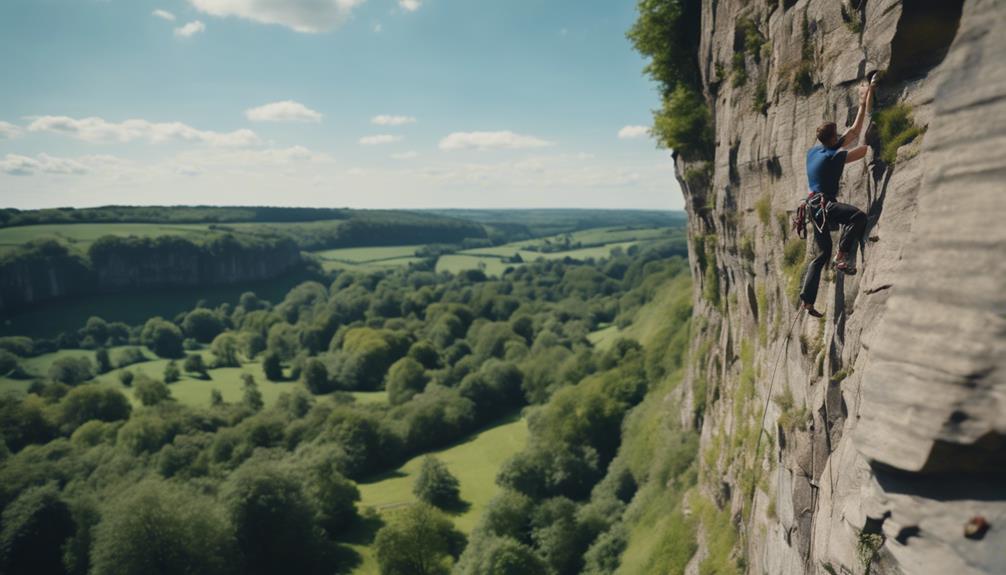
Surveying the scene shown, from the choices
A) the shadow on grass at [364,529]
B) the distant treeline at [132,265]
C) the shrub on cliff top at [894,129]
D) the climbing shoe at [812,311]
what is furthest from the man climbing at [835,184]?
the distant treeline at [132,265]

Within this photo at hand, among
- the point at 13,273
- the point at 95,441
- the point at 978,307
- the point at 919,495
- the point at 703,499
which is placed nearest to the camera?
the point at 978,307

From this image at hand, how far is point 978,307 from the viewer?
21.7 feet

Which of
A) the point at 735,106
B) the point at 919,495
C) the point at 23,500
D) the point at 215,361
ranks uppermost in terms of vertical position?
the point at 735,106

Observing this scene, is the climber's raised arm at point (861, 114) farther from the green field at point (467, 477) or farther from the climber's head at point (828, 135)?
the green field at point (467, 477)

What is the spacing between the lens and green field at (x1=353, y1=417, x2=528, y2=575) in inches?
1769

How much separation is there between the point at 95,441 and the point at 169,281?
105m

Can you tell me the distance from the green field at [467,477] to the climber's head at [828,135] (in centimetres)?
3880

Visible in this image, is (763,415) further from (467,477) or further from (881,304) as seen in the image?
(467,477)

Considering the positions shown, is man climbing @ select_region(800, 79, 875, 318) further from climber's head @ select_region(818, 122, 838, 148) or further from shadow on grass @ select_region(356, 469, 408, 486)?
shadow on grass @ select_region(356, 469, 408, 486)

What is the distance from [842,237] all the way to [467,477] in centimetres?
4761

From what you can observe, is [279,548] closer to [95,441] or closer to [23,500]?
[23,500]

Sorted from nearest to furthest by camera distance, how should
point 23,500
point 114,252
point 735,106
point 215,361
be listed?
point 735,106
point 23,500
point 215,361
point 114,252

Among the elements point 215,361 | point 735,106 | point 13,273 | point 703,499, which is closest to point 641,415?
point 703,499

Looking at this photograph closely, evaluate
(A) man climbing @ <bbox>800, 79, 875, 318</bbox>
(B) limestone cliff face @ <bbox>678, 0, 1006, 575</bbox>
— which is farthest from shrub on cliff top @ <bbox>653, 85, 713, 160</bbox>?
(A) man climbing @ <bbox>800, 79, 875, 318</bbox>
